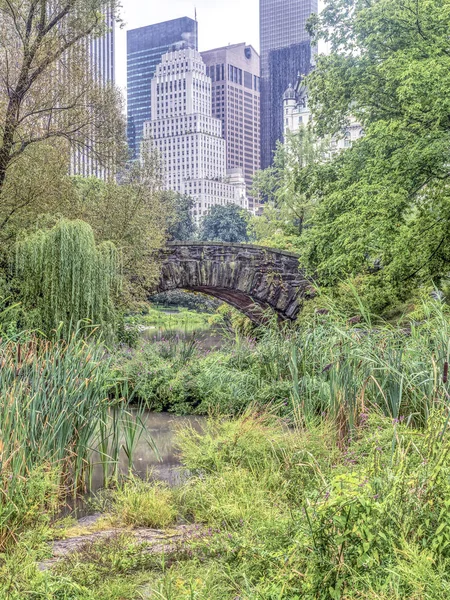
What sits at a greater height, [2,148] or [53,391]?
[2,148]

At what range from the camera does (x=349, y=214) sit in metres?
10.2

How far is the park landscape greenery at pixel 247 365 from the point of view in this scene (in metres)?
2.69

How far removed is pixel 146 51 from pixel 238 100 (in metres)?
28.5

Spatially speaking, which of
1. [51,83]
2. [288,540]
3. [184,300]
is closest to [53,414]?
[288,540]

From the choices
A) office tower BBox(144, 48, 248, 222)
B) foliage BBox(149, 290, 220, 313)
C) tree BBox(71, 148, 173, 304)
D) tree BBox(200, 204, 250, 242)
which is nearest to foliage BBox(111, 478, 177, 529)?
tree BBox(71, 148, 173, 304)

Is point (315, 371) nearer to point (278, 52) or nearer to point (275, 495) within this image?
point (275, 495)

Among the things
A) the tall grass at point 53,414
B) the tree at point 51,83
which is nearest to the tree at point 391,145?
the tree at point 51,83

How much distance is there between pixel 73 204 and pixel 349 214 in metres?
5.28

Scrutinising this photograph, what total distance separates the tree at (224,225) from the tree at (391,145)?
33.4 m

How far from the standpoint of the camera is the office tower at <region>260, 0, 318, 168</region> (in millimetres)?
95562

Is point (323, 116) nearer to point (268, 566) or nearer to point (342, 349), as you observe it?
point (342, 349)

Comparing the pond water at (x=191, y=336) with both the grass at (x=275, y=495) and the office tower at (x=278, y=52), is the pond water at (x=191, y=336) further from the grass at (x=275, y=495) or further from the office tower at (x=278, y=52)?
the office tower at (x=278, y=52)

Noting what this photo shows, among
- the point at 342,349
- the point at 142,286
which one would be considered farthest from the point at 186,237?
the point at 342,349

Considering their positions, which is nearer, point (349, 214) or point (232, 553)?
point (232, 553)
